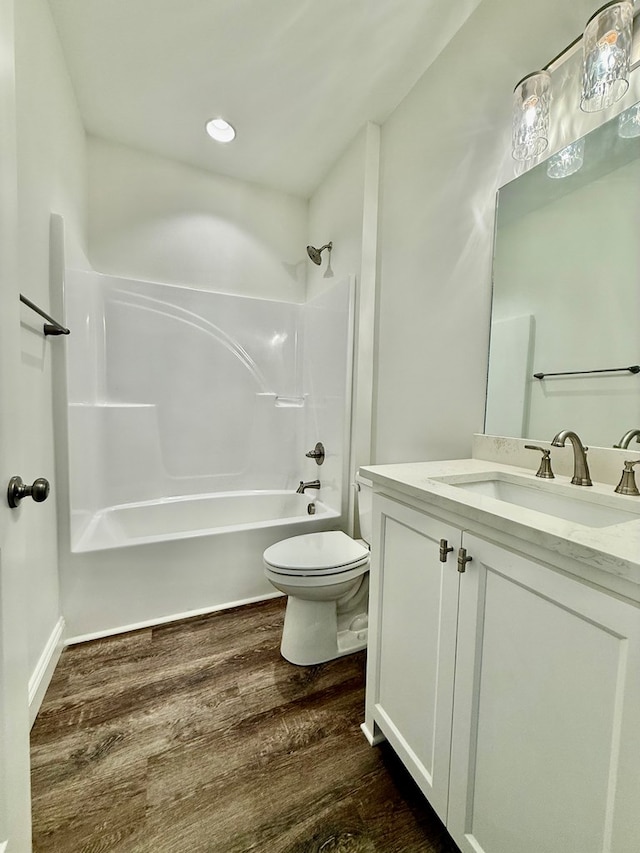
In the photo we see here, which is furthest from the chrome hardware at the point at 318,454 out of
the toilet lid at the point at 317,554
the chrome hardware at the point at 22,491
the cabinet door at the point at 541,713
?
the chrome hardware at the point at 22,491

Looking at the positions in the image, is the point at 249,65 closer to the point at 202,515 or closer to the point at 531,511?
the point at 531,511

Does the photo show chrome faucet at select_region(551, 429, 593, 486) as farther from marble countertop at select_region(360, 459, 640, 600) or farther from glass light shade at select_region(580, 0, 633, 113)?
glass light shade at select_region(580, 0, 633, 113)

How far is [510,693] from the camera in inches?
26.7

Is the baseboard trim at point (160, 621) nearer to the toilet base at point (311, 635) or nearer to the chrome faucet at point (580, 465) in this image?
the toilet base at point (311, 635)

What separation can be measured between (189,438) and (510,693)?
231 centimetres

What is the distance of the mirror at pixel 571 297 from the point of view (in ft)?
3.19

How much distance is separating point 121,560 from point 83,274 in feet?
5.07

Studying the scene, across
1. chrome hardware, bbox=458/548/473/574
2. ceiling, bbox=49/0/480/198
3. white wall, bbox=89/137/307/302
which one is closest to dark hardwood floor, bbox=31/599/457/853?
chrome hardware, bbox=458/548/473/574

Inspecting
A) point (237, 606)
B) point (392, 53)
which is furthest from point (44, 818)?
point (392, 53)

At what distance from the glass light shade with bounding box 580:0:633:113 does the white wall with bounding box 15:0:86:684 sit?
1.76 metres

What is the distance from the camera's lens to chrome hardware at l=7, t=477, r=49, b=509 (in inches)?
26.4

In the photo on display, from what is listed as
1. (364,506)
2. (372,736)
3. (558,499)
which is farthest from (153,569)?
(558,499)

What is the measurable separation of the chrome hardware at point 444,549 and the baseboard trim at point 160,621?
149 cm

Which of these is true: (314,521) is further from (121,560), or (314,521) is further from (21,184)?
(21,184)
